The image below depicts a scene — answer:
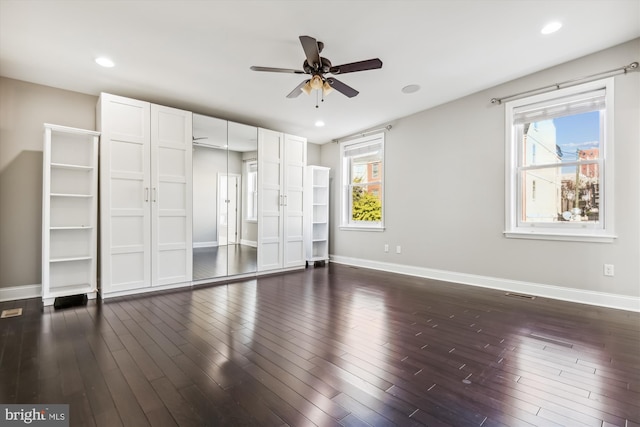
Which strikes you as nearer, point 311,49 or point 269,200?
point 311,49

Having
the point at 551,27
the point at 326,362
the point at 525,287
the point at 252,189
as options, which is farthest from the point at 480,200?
the point at 252,189

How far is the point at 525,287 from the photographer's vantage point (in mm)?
3805

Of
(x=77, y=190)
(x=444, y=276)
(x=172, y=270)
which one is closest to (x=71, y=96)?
(x=77, y=190)

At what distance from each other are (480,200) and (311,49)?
3.22m

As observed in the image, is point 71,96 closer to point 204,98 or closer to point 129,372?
point 204,98

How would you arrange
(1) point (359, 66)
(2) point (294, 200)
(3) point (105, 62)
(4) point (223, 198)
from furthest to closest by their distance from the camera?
(2) point (294, 200)
(4) point (223, 198)
(3) point (105, 62)
(1) point (359, 66)

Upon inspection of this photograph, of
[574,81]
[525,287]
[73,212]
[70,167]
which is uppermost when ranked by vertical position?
[574,81]

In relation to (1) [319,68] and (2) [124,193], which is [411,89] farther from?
(2) [124,193]

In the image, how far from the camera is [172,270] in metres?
3.99

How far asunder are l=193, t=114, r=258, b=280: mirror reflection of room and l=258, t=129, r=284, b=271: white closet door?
0.11 m

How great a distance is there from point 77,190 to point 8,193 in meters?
0.68

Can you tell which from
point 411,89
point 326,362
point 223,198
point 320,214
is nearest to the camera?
point 326,362

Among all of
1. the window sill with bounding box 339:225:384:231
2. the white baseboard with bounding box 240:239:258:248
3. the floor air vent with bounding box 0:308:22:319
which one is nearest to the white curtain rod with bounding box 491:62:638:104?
the window sill with bounding box 339:225:384:231

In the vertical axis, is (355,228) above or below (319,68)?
below
